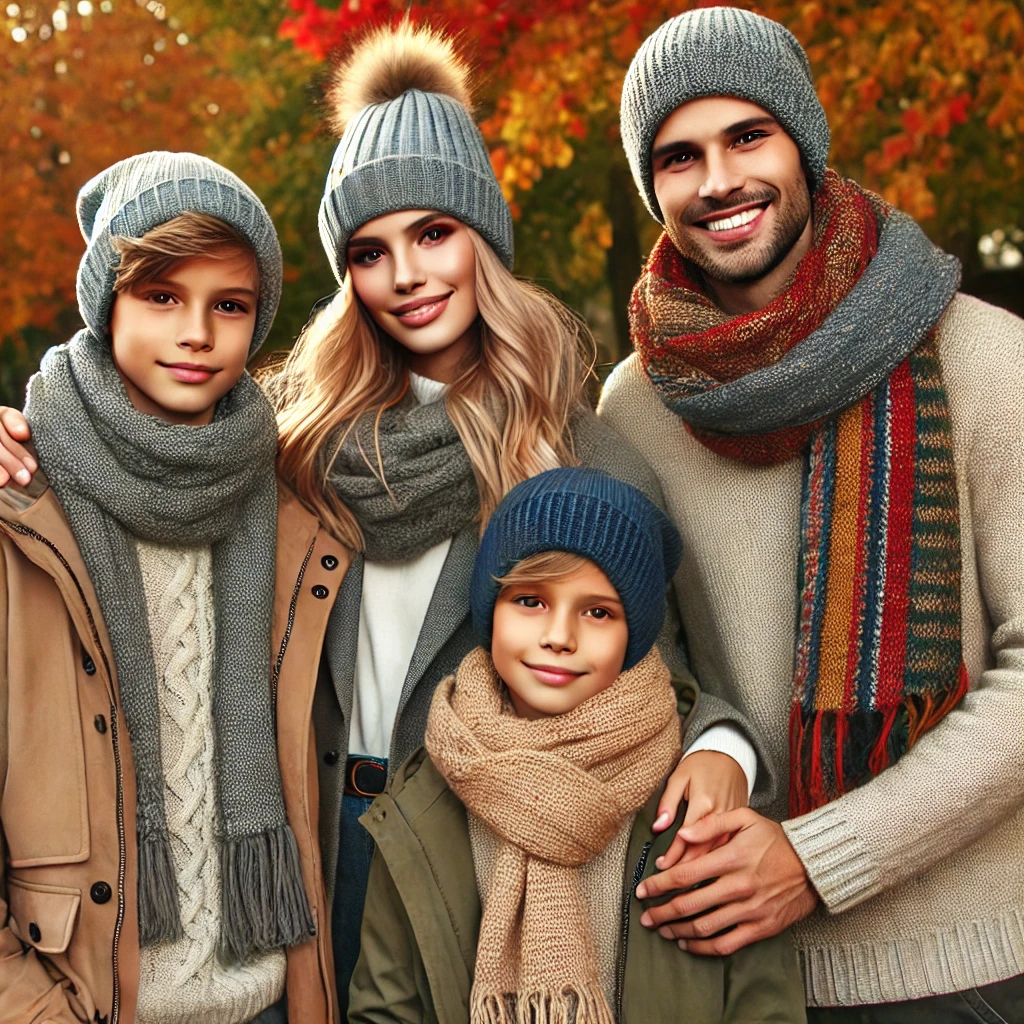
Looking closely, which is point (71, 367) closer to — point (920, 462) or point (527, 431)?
point (527, 431)

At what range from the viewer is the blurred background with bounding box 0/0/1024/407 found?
199 inches

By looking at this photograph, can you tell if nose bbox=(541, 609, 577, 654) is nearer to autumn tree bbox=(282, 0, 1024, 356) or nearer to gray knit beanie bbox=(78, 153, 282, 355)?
gray knit beanie bbox=(78, 153, 282, 355)

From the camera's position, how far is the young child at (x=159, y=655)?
2170 millimetres

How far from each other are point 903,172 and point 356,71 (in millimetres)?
3192

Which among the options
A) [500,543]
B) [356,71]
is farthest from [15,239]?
[500,543]

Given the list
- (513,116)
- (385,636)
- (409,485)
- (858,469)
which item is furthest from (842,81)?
(385,636)

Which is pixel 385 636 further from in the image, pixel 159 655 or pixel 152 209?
pixel 152 209

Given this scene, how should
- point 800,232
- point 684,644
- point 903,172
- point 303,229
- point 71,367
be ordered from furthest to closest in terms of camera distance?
1. point 303,229
2. point 903,172
3. point 684,644
4. point 800,232
5. point 71,367

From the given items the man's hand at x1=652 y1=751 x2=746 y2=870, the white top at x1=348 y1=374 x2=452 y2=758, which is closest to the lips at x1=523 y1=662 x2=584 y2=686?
the man's hand at x1=652 y1=751 x2=746 y2=870

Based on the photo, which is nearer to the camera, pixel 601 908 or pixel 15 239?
pixel 601 908

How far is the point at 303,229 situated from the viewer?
239 inches

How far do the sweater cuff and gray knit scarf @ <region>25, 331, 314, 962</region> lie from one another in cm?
82

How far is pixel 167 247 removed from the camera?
2.36 meters

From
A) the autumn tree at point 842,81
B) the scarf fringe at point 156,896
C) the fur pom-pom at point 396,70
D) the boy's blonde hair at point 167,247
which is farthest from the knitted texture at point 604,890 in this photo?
the autumn tree at point 842,81
